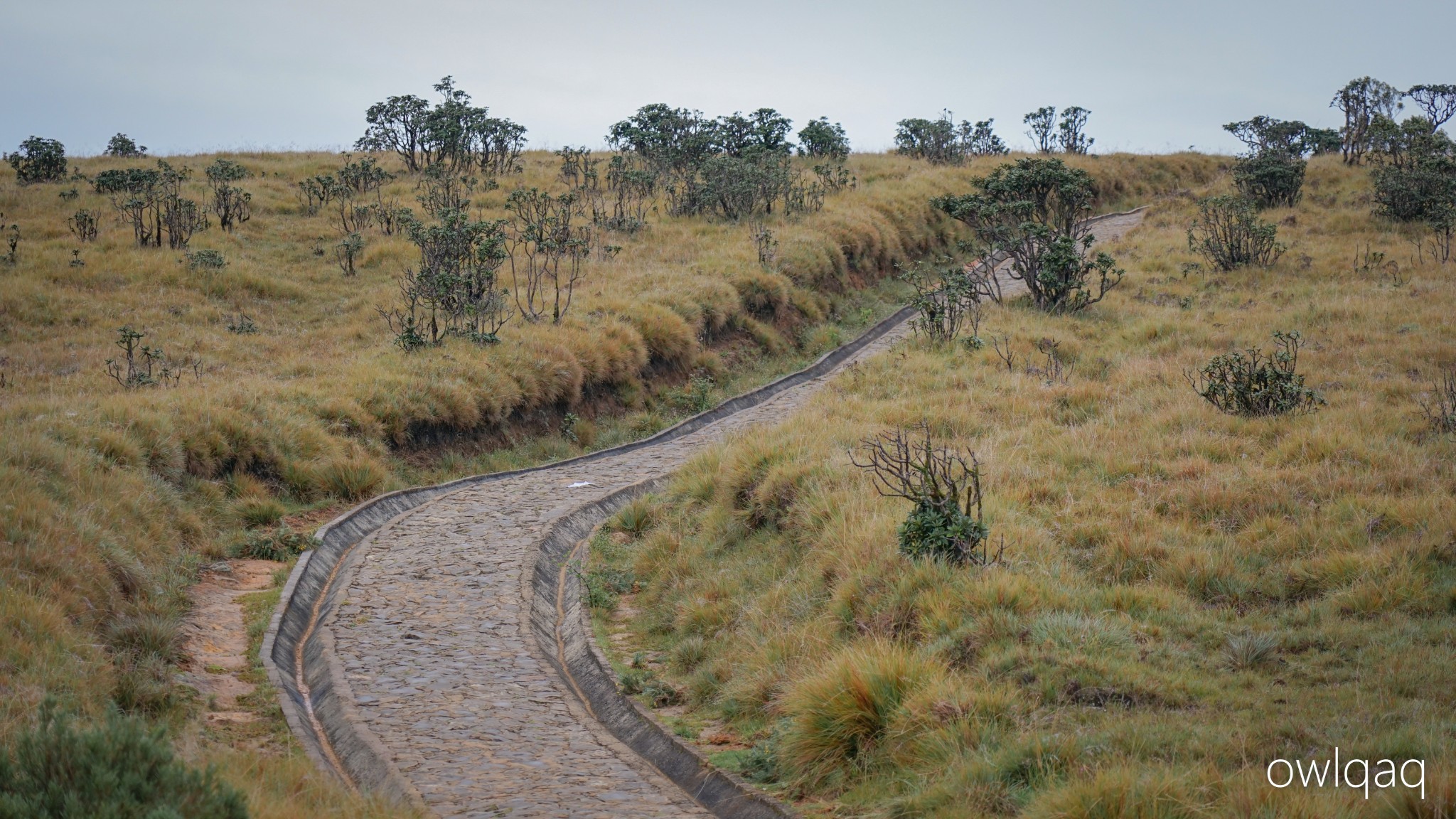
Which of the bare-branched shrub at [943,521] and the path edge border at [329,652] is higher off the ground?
the bare-branched shrub at [943,521]

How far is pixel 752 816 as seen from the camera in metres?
6.39

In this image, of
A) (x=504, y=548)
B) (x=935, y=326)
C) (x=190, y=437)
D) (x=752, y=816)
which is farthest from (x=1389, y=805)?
(x=935, y=326)

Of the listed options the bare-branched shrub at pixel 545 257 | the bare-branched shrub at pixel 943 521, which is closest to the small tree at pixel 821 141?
the bare-branched shrub at pixel 545 257

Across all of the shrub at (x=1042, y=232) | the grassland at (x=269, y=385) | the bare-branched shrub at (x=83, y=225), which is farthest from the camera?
the bare-branched shrub at (x=83, y=225)

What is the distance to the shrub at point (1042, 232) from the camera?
894 inches

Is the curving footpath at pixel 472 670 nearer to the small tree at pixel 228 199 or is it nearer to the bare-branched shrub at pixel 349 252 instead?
the bare-branched shrub at pixel 349 252

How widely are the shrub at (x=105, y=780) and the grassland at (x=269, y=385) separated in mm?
727

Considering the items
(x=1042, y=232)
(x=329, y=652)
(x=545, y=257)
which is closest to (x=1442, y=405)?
(x=329, y=652)

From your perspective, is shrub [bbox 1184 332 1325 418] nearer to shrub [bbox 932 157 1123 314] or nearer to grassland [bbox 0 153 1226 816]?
shrub [bbox 932 157 1123 314]

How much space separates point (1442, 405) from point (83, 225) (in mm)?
29511

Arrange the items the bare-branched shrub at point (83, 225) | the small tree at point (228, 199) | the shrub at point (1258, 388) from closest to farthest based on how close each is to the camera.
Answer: the shrub at point (1258, 388)
the bare-branched shrub at point (83, 225)
the small tree at point (228, 199)

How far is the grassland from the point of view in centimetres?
782

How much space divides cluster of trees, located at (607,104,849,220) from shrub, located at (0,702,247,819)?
28133 mm

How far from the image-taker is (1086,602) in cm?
760
